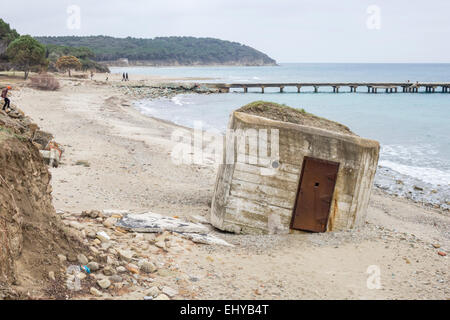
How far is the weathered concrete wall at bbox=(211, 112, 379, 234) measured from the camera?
26.2 feet

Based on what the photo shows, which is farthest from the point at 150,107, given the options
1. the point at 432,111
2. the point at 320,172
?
the point at 320,172

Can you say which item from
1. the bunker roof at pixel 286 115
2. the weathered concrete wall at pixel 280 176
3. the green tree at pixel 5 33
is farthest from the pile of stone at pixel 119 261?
the green tree at pixel 5 33

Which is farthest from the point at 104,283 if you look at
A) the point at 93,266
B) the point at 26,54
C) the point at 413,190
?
the point at 26,54

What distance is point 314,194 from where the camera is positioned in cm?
816

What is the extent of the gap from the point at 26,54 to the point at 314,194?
38.3 metres

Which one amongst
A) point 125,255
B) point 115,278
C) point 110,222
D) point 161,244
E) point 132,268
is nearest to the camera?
point 115,278

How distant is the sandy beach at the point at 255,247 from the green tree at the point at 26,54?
29527 millimetres

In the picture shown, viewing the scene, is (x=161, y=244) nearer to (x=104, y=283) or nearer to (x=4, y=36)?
(x=104, y=283)

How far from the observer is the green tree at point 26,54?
3981cm

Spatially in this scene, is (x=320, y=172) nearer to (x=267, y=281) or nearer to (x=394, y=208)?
(x=267, y=281)

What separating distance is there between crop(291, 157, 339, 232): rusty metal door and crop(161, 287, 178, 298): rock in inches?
124

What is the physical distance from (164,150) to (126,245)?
1039cm

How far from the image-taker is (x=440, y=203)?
13781 millimetres

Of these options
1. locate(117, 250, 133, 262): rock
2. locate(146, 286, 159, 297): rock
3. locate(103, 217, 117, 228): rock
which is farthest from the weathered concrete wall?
locate(146, 286, 159, 297): rock
